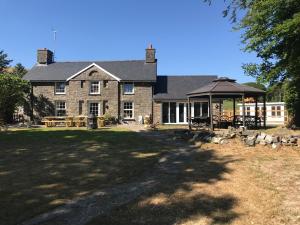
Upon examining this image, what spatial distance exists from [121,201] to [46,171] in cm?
356

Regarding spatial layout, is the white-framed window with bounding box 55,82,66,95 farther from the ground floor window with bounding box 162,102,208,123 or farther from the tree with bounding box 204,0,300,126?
the tree with bounding box 204,0,300,126

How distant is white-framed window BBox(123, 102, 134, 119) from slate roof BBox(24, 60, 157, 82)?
2550 millimetres

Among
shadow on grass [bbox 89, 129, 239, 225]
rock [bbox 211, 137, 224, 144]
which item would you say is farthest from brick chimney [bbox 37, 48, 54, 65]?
shadow on grass [bbox 89, 129, 239, 225]

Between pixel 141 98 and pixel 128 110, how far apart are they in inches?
71.2

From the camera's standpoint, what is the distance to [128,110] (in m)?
35.0

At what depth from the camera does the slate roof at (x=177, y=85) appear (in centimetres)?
3478

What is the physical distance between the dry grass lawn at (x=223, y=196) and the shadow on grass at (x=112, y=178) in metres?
0.02

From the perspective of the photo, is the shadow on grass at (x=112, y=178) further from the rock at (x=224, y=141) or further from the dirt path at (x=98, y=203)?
the rock at (x=224, y=141)

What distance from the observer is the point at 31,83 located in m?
35.6

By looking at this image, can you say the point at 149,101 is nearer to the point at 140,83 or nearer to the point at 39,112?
the point at 140,83

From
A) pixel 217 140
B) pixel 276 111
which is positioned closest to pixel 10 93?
pixel 217 140

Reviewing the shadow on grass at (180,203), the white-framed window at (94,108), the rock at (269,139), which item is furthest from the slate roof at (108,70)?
the shadow on grass at (180,203)

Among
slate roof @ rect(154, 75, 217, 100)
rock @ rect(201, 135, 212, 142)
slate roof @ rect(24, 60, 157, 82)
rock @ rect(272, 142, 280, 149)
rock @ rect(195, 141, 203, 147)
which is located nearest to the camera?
rock @ rect(272, 142, 280, 149)

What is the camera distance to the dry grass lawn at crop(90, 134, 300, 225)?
21.3 ft
